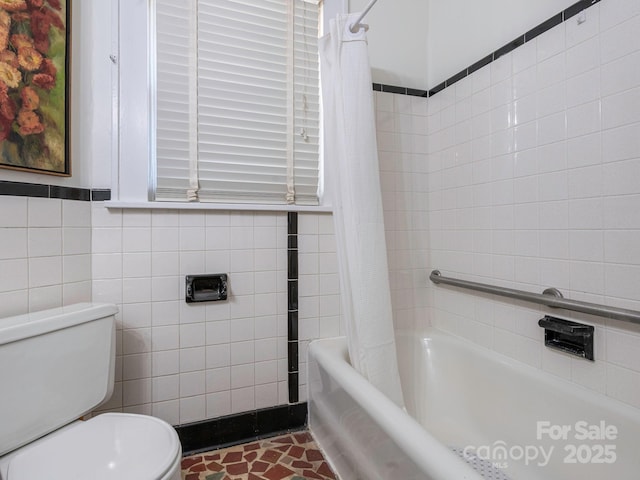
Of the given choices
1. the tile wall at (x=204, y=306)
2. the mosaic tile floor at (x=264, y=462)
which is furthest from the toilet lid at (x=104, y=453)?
the mosaic tile floor at (x=264, y=462)

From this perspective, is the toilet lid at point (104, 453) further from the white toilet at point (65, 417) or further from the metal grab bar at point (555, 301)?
the metal grab bar at point (555, 301)

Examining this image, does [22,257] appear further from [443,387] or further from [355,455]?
[443,387]

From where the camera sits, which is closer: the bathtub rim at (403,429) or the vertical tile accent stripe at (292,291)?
the bathtub rim at (403,429)

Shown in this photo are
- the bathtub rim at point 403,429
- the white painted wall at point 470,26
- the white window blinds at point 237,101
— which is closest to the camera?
the bathtub rim at point 403,429

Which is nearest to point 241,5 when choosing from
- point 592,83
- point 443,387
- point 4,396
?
point 592,83

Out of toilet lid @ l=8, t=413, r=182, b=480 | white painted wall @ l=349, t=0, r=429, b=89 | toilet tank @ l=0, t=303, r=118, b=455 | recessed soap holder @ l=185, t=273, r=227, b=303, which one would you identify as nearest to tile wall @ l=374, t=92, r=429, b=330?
white painted wall @ l=349, t=0, r=429, b=89

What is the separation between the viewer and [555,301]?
1134mm

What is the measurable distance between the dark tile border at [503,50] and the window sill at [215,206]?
75cm

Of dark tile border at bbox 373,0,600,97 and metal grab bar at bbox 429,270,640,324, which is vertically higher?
dark tile border at bbox 373,0,600,97

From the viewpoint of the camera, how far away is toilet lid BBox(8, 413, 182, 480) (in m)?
0.83

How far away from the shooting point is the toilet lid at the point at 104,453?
32.6 inches

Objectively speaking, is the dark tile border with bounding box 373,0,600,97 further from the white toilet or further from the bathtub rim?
the white toilet

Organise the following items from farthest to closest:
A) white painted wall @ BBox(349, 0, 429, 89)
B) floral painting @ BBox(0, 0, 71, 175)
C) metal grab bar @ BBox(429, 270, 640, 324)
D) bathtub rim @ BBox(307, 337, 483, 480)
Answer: white painted wall @ BBox(349, 0, 429, 89), floral painting @ BBox(0, 0, 71, 175), metal grab bar @ BBox(429, 270, 640, 324), bathtub rim @ BBox(307, 337, 483, 480)

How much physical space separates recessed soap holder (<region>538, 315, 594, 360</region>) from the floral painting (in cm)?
192
